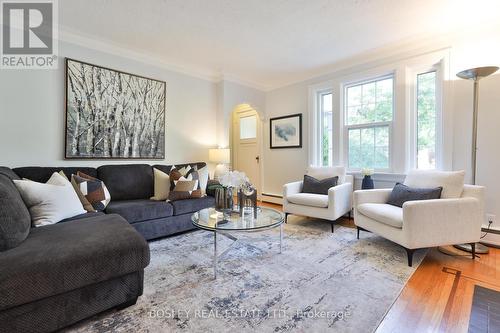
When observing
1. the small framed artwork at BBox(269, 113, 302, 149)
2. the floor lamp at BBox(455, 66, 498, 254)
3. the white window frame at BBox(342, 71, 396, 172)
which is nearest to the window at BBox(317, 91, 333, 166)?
the white window frame at BBox(342, 71, 396, 172)

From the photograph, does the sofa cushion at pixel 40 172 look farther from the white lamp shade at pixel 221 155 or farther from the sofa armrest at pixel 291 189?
the sofa armrest at pixel 291 189

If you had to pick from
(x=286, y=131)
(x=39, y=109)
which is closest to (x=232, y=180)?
(x=39, y=109)

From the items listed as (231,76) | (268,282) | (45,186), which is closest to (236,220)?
(268,282)

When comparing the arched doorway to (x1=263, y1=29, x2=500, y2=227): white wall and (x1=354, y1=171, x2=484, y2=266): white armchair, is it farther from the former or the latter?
(x1=354, y1=171, x2=484, y2=266): white armchair

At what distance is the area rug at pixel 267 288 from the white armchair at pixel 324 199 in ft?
1.41

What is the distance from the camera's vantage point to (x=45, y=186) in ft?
6.38

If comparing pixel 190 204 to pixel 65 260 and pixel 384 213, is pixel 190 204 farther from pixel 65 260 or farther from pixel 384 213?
pixel 384 213

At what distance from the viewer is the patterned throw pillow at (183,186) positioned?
115 inches

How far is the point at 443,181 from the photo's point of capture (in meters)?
2.44

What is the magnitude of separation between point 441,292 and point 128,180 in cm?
330

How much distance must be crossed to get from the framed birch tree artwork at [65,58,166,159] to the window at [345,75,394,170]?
2.96m

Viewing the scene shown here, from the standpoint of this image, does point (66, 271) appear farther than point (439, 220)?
No

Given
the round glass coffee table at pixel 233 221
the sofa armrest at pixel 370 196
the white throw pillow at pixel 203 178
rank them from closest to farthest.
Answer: the round glass coffee table at pixel 233 221 < the sofa armrest at pixel 370 196 < the white throw pillow at pixel 203 178

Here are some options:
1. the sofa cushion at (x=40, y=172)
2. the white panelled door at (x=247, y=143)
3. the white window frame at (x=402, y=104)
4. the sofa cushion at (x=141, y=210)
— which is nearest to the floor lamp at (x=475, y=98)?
the white window frame at (x=402, y=104)
